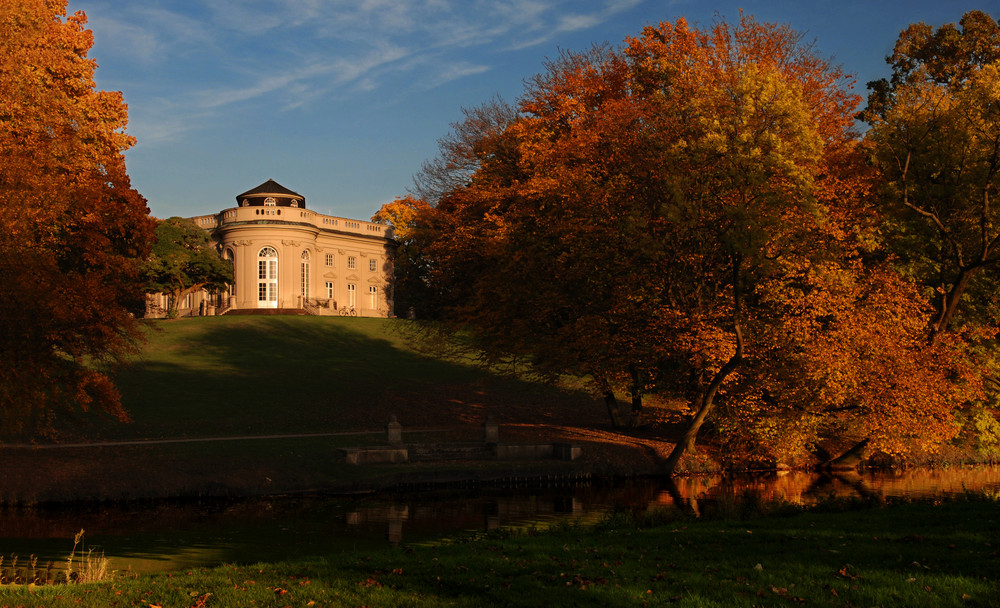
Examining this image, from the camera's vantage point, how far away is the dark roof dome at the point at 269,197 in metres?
76.5

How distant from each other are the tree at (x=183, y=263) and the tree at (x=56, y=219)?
129 ft

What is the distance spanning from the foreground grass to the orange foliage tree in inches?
429

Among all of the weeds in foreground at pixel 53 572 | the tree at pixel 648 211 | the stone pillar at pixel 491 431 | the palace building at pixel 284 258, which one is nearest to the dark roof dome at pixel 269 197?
the palace building at pixel 284 258

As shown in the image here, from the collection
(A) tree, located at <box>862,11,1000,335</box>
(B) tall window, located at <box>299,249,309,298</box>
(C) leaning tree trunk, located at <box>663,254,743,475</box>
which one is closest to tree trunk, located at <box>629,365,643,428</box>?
(C) leaning tree trunk, located at <box>663,254,743,475</box>

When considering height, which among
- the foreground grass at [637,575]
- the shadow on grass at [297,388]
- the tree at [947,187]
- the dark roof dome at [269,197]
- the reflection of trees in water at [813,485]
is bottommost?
the reflection of trees in water at [813,485]

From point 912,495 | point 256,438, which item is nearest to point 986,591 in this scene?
point 912,495

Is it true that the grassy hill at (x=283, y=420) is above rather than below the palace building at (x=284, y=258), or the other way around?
below

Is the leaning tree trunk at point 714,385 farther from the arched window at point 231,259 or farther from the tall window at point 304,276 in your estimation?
the arched window at point 231,259

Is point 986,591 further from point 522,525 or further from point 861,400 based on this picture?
point 861,400

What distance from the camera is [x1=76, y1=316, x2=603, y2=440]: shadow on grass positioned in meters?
31.8

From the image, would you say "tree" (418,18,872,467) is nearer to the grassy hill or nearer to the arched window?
the grassy hill

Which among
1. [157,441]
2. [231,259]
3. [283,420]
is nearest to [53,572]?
[157,441]

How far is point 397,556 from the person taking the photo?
11.9 metres

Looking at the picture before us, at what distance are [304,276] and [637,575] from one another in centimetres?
6859
